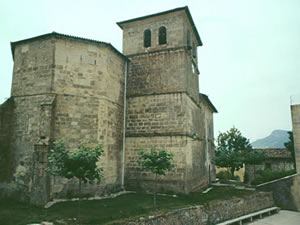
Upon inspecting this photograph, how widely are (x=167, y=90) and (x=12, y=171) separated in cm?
1084

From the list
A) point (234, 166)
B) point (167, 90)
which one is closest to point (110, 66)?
point (167, 90)

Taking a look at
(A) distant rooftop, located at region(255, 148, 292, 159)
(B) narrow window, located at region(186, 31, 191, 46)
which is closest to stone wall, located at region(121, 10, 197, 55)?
(B) narrow window, located at region(186, 31, 191, 46)

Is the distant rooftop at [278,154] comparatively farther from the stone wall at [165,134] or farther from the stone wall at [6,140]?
the stone wall at [6,140]

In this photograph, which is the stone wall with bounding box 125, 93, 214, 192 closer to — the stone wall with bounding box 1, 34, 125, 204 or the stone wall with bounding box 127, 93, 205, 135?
the stone wall with bounding box 127, 93, 205, 135

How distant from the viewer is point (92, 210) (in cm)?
1304

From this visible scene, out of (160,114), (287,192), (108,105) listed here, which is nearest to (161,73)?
(160,114)

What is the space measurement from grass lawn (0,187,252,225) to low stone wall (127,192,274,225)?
1.97 feet

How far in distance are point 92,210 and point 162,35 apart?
13.8 m

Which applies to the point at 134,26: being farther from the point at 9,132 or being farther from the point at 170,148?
the point at 9,132

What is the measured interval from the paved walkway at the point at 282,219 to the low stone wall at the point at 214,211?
3.27 ft

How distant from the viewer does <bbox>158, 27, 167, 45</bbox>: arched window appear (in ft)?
70.1

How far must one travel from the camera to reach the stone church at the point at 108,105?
52.4ft

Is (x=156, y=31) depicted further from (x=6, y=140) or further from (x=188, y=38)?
(x=6, y=140)

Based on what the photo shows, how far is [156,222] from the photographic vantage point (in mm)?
11859
